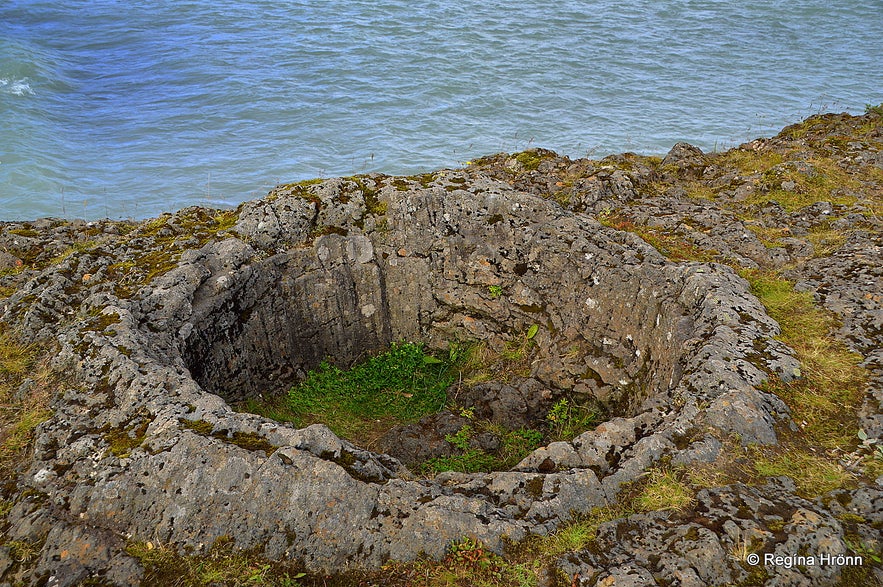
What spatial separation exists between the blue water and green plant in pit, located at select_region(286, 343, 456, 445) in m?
14.1

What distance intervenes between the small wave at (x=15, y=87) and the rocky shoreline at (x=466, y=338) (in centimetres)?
2437

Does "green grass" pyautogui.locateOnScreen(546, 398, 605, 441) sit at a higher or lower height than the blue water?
lower

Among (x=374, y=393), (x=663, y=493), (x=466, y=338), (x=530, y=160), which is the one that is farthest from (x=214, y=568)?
(x=530, y=160)

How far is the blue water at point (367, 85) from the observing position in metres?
27.3

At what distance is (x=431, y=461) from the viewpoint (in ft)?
32.1

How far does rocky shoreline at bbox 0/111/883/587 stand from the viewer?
639 centimetres

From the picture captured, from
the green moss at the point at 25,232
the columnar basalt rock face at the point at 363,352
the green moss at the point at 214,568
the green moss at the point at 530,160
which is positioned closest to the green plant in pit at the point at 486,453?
the columnar basalt rock face at the point at 363,352

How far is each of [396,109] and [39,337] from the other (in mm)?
26454

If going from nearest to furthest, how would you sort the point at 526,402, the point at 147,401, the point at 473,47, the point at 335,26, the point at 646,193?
the point at 147,401 → the point at 526,402 → the point at 646,193 → the point at 473,47 → the point at 335,26

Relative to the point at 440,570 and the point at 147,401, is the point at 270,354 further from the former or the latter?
the point at 440,570

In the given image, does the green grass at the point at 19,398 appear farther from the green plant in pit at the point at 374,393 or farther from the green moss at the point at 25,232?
the green moss at the point at 25,232

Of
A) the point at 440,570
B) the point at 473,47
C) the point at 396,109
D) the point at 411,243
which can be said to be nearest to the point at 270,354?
the point at 411,243

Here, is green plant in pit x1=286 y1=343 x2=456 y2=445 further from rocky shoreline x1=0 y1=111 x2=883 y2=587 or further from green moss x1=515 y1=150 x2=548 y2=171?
green moss x1=515 y1=150 x2=548 y2=171

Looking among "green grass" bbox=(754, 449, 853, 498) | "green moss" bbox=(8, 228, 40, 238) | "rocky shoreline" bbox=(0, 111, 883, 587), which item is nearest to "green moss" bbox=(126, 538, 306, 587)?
"rocky shoreline" bbox=(0, 111, 883, 587)
